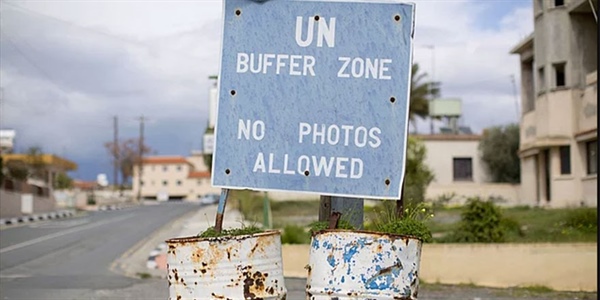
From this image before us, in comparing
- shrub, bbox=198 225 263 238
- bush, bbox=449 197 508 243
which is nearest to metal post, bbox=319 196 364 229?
shrub, bbox=198 225 263 238

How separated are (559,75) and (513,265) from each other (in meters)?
17.6

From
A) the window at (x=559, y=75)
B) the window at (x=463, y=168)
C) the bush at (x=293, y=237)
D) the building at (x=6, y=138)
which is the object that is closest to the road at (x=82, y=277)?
the bush at (x=293, y=237)

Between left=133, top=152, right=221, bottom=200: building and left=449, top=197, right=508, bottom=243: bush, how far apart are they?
101580 millimetres

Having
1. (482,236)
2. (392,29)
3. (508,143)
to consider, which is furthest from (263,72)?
(508,143)

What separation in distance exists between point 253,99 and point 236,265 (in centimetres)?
101

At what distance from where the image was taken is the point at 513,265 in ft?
44.4

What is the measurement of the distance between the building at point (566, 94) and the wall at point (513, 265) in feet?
45.2

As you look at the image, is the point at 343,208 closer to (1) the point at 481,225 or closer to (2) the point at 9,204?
(1) the point at 481,225

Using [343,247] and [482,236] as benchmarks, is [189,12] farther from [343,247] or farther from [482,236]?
[482,236]

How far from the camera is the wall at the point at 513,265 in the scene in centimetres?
1334

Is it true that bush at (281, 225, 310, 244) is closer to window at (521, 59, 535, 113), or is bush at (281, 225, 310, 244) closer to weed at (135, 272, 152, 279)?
weed at (135, 272, 152, 279)

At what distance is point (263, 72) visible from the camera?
5660mm

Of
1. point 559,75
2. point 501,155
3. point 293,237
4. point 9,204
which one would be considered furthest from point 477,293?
point 9,204

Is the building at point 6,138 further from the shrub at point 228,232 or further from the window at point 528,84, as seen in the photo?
the shrub at point 228,232
